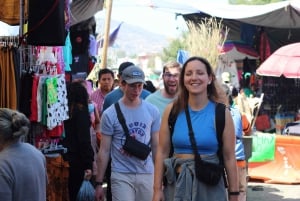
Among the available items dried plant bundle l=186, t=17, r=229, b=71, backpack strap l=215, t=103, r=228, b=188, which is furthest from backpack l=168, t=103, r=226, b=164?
dried plant bundle l=186, t=17, r=229, b=71

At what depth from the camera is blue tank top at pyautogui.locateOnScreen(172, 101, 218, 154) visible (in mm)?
4258

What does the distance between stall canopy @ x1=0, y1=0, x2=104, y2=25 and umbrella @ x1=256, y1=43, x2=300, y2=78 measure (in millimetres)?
5771

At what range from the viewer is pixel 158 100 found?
6.55 m

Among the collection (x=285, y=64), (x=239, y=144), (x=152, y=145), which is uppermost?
(x=285, y=64)

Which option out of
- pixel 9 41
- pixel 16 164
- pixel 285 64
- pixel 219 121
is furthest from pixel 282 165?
pixel 16 164

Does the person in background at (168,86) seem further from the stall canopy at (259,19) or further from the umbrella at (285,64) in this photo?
the stall canopy at (259,19)

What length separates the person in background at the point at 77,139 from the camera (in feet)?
21.4

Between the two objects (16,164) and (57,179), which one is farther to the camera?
(57,179)

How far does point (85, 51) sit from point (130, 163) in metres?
5.00

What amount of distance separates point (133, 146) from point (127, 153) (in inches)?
4.0

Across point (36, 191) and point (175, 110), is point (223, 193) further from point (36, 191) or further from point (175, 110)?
point (36, 191)

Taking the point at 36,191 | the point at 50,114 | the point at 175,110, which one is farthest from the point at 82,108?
the point at 36,191

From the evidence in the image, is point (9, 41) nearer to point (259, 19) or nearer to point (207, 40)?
point (259, 19)

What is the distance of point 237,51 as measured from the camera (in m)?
17.9
